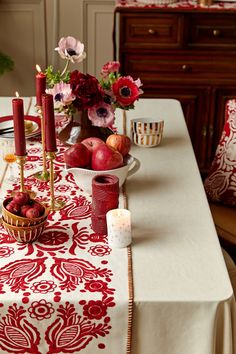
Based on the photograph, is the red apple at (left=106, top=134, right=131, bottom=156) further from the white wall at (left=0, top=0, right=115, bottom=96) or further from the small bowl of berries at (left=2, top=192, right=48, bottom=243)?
the white wall at (left=0, top=0, right=115, bottom=96)

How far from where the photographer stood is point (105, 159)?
5.88 ft

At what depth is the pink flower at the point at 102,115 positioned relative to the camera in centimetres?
199

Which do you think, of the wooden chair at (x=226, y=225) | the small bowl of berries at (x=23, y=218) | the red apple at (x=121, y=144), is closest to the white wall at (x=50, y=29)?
the wooden chair at (x=226, y=225)

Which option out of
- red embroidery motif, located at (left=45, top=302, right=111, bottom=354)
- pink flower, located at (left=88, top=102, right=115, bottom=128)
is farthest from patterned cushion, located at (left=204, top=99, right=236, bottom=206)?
red embroidery motif, located at (left=45, top=302, right=111, bottom=354)

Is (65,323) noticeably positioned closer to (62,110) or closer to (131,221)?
(131,221)

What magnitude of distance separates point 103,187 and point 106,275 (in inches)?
9.6

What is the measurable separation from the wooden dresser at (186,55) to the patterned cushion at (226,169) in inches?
37.5

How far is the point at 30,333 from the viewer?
1.42 metres

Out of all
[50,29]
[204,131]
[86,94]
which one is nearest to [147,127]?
[86,94]

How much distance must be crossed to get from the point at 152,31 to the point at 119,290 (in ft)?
6.97

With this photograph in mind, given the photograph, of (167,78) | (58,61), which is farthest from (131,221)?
(58,61)

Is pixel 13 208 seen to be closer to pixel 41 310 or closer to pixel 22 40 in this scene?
pixel 41 310

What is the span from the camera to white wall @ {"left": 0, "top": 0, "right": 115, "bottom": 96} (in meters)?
4.05

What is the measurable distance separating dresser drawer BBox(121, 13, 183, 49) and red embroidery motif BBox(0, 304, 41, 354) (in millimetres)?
2174
